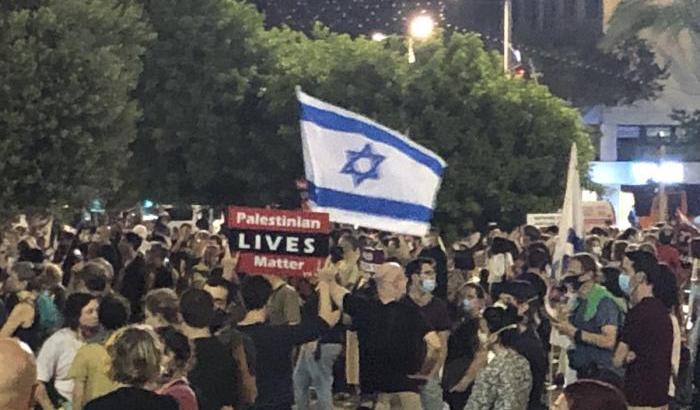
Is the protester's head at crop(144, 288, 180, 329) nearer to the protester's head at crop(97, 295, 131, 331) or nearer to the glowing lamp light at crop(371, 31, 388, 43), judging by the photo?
the protester's head at crop(97, 295, 131, 331)

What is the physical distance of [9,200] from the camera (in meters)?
17.6

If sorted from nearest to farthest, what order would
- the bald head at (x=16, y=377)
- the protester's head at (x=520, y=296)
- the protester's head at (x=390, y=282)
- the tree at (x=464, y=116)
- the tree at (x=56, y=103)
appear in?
the bald head at (x=16, y=377)
the protester's head at (x=390, y=282)
the protester's head at (x=520, y=296)
the tree at (x=56, y=103)
the tree at (x=464, y=116)

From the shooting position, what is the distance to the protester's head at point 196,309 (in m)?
7.91

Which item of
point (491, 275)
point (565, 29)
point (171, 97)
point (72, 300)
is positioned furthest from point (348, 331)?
point (565, 29)

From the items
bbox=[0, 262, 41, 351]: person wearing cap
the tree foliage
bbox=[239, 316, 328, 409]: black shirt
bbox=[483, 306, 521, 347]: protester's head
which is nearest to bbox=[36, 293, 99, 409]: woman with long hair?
bbox=[239, 316, 328, 409]: black shirt

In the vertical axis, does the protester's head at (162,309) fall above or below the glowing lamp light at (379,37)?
below

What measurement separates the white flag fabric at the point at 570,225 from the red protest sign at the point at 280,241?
2497 mm

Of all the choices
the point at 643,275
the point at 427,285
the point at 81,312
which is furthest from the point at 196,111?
the point at 81,312

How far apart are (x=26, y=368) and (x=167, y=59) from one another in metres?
22.0

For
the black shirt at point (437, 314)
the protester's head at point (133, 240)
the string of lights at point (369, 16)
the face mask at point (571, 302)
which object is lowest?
the black shirt at point (437, 314)

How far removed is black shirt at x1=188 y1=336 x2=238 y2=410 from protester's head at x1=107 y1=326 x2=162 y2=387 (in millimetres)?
1585

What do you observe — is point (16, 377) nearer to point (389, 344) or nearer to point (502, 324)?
point (502, 324)

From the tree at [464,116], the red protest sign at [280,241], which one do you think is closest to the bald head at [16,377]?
the red protest sign at [280,241]

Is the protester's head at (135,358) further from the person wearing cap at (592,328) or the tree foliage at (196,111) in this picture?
the tree foliage at (196,111)
